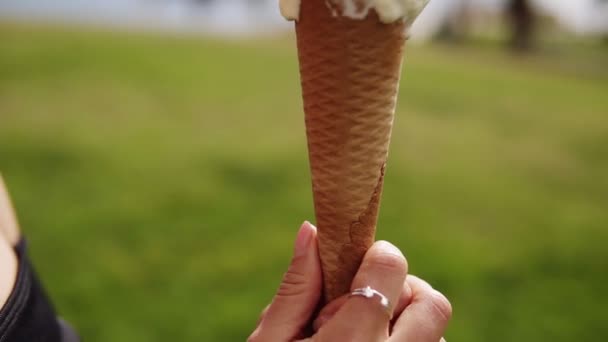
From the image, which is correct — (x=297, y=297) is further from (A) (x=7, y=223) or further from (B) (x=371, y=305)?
(A) (x=7, y=223)

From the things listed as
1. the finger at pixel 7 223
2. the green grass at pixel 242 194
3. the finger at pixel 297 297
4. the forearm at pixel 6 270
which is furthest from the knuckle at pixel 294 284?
the green grass at pixel 242 194

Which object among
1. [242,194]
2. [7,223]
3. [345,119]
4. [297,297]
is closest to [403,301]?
[297,297]

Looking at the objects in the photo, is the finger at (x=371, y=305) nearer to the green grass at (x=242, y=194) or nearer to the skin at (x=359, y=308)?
the skin at (x=359, y=308)

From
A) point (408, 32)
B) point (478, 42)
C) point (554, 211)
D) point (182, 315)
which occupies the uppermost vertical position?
point (408, 32)

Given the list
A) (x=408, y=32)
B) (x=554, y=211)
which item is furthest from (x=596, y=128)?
(x=408, y=32)

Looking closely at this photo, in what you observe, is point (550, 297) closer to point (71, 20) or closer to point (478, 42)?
point (71, 20)
